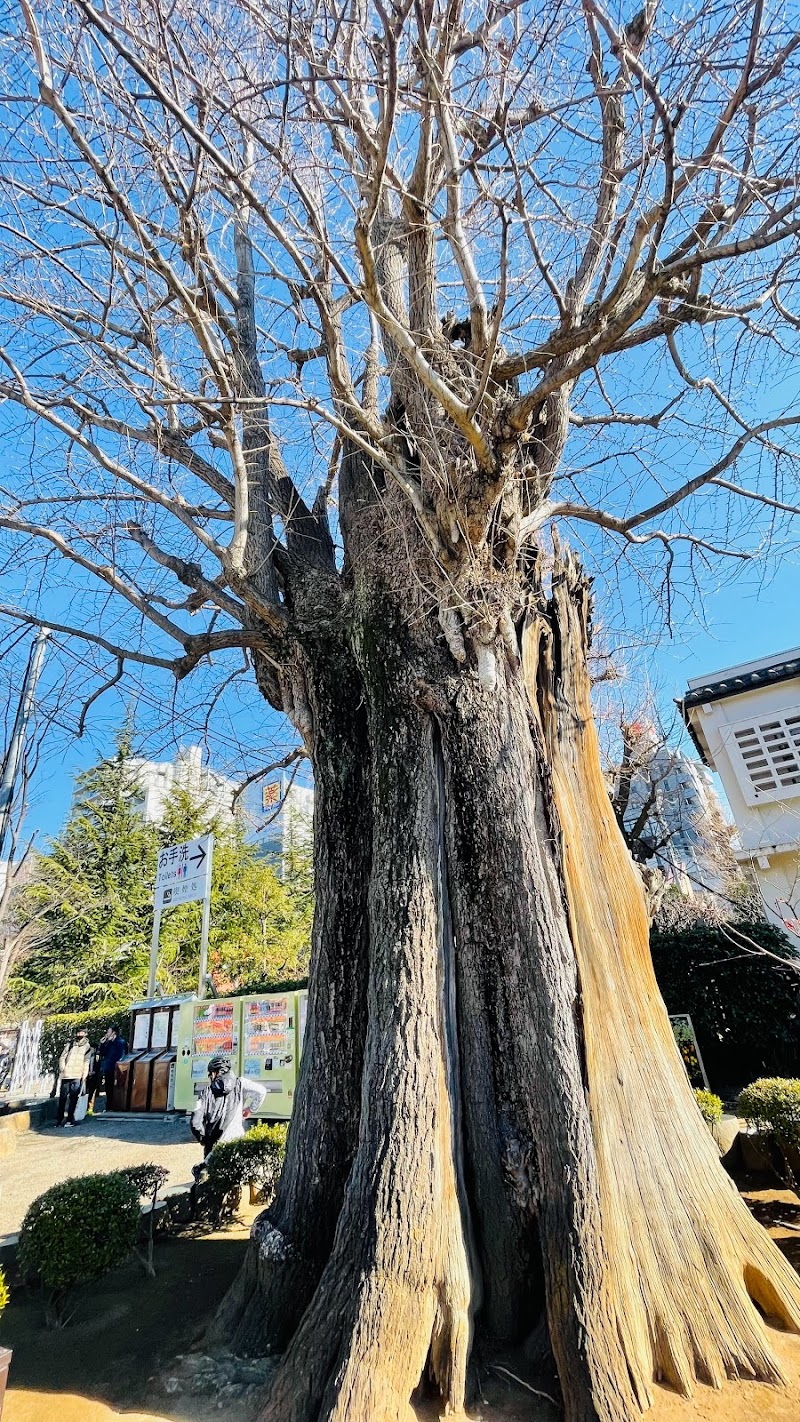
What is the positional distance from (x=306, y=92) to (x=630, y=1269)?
5059 millimetres

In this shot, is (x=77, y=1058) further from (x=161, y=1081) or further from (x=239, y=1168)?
(x=239, y=1168)

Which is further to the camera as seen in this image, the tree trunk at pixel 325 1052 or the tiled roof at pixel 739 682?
the tiled roof at pixel 739 682

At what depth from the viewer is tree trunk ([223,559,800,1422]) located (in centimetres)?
273

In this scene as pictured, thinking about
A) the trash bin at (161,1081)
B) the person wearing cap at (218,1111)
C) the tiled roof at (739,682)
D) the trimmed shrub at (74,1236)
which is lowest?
the trimmed shrub at (74,1236)

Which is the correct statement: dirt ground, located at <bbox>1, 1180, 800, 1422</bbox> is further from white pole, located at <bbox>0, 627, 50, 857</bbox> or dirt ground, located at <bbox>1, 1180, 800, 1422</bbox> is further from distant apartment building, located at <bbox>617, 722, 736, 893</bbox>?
distant apartment building, located at <bbox>617, 722, 736, 893</bbox>

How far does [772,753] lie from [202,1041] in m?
11.3

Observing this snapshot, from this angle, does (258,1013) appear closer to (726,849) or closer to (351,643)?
(351,643)

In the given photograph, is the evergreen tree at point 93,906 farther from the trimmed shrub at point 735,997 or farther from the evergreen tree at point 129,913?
the trimmed shrub at point 735,997

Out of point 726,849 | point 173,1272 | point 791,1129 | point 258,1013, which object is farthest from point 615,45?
point 726,849

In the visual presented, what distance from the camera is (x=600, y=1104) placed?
3094mm

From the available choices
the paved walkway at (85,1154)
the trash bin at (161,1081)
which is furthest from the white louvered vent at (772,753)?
the trash bin at (161,1081)

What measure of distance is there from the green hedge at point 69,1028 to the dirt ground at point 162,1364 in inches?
458

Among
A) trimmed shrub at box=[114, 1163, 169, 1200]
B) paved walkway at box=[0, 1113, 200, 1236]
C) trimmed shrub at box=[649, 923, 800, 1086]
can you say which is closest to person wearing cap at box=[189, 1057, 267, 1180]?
paved walkway at box=[0, 1113, 200, 1236]

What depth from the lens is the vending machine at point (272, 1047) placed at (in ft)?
30.9
